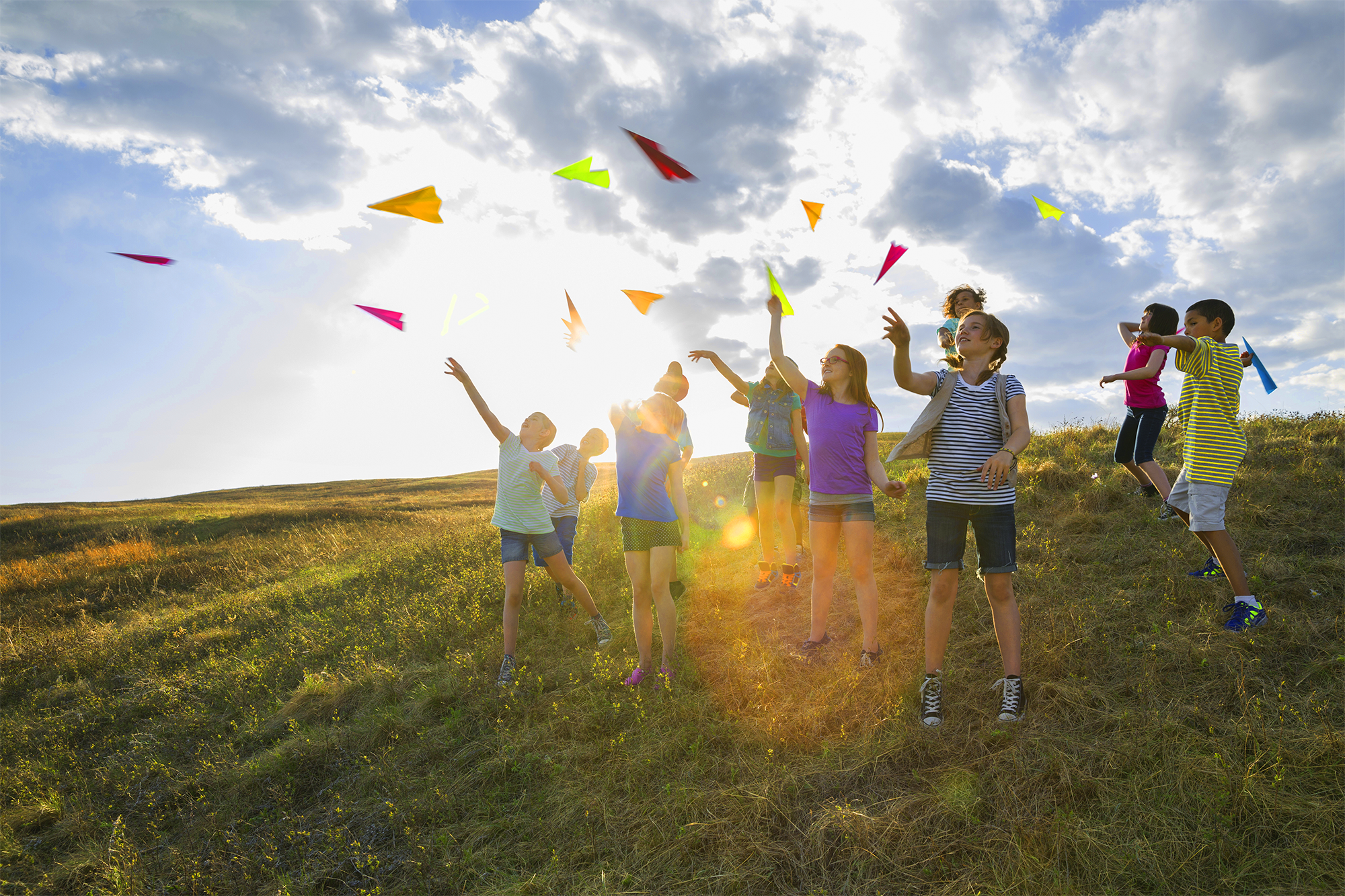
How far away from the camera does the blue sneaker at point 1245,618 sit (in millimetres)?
4344

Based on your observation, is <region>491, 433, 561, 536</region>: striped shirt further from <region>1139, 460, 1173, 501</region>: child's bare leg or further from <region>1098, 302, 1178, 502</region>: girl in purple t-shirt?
<region>1139, 460, 1173, 501</region>: child's bare leg

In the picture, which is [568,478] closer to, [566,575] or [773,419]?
[566,575]

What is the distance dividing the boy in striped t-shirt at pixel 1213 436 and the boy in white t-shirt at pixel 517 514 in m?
5.18

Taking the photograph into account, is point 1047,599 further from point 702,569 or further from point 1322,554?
point 702,569

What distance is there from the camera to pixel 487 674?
19.1ft

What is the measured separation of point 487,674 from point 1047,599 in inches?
210

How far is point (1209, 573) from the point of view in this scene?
5.18 m

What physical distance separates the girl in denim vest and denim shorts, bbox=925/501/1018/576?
8.46 ft

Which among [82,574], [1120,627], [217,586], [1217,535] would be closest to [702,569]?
[1120,627]

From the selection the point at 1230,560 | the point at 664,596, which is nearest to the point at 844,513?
the point at 664,596

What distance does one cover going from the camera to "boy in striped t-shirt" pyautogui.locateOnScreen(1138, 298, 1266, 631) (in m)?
4.42

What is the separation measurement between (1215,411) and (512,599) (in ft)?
19.9

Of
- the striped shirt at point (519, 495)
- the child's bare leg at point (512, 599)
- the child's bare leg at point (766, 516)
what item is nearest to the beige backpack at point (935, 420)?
the child's bare leg at point (766, 516)

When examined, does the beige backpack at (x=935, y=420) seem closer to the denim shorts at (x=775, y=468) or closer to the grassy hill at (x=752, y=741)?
the grassy hill at (x=752, y=741)
